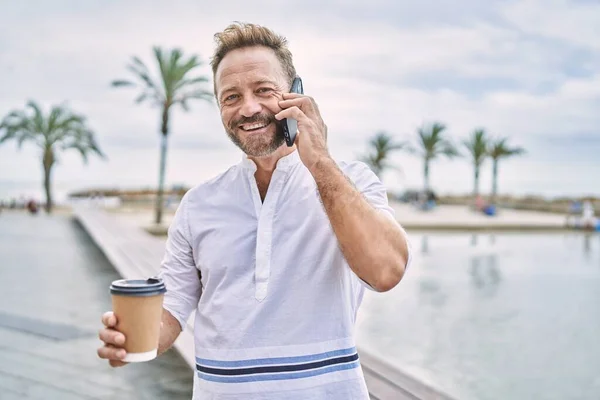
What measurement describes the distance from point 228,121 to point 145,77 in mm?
21341

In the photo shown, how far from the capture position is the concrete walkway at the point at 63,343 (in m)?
4.09

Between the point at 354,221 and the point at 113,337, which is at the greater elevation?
the point at 354,221

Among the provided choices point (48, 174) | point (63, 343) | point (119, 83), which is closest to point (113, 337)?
point (63, 343)

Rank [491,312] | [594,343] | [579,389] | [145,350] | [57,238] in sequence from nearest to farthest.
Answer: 1. [145,350]
2. [579,389]
3. [594,343]
4. [491,312]
5. [57,238]

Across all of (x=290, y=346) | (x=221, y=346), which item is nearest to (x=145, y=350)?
(x=221, y=346)

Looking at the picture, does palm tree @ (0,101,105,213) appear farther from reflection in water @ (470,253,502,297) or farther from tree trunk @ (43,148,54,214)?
reflection in water @ (470,253,502,297)

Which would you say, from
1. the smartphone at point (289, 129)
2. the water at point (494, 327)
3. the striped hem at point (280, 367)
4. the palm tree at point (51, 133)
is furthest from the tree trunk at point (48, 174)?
the smartphone at point (289, 129)

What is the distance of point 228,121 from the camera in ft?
5.38

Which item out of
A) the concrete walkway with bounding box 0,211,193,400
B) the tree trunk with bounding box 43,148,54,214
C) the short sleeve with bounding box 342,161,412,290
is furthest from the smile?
the tree trunk with bounding box 43,148,54,214

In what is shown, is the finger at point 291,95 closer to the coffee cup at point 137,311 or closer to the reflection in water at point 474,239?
the coffee cup at point 137,311

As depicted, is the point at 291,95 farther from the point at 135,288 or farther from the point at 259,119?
the point at 135,288

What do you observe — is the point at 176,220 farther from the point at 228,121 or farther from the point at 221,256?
the point at 228,121

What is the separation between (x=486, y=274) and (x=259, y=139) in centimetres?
1070

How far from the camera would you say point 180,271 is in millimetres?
1690
